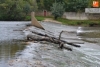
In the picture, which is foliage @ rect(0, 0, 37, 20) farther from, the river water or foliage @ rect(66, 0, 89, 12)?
the river water

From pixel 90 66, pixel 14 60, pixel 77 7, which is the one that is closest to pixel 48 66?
pixel 14 60

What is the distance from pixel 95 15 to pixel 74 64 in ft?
→ 237

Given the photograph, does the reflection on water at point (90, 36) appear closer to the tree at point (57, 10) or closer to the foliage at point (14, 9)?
the tree at point (57, 10)

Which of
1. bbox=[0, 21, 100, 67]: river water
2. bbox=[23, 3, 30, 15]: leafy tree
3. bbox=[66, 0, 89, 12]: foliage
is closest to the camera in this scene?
bbox=[0, 21, 100, 67]: river water

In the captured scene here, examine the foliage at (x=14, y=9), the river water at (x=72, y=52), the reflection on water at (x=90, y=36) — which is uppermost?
the river water at (x=72, y=52)

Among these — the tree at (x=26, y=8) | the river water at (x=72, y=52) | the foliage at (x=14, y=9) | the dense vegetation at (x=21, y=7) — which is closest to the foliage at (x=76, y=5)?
the dense vegetation at (x=21, y=7)

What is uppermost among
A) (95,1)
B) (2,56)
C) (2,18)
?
(2,56)

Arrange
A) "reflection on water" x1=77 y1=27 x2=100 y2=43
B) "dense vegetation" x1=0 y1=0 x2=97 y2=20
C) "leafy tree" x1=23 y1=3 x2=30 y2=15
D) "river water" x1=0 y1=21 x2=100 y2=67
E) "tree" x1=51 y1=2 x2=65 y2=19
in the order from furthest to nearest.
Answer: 1. "leafy tree" x1=23 y1=3 x2=30 y2=15
2. "dense vegetation" x1=0 y1=0 x2=97 y2=20
3. "tree" x1=51 y1=2 x2=65 y2=19
4. "reflection on water" x1=77 y1=27 x2=100 y2=43
5. "river water" x1=0 y1=21 x2=100 y2=67

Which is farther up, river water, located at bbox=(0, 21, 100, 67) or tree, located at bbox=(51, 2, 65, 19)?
river water, located at bbox=(0, 21, 100, 67)

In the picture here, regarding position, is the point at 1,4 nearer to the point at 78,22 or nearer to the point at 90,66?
the point at 78,22

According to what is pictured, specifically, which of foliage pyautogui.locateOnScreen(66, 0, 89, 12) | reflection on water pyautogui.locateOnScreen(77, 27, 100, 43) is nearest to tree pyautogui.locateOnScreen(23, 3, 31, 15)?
foliage pyautogui.locateOnScreen(66, 0, 89, 12)

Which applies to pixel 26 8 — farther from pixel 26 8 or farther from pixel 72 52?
pixel 72 52

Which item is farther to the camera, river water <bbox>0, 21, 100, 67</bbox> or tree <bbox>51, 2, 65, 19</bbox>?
Result: tree <bbox>51, 2, 65, 19</bbox>

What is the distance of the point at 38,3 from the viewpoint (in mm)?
101688
